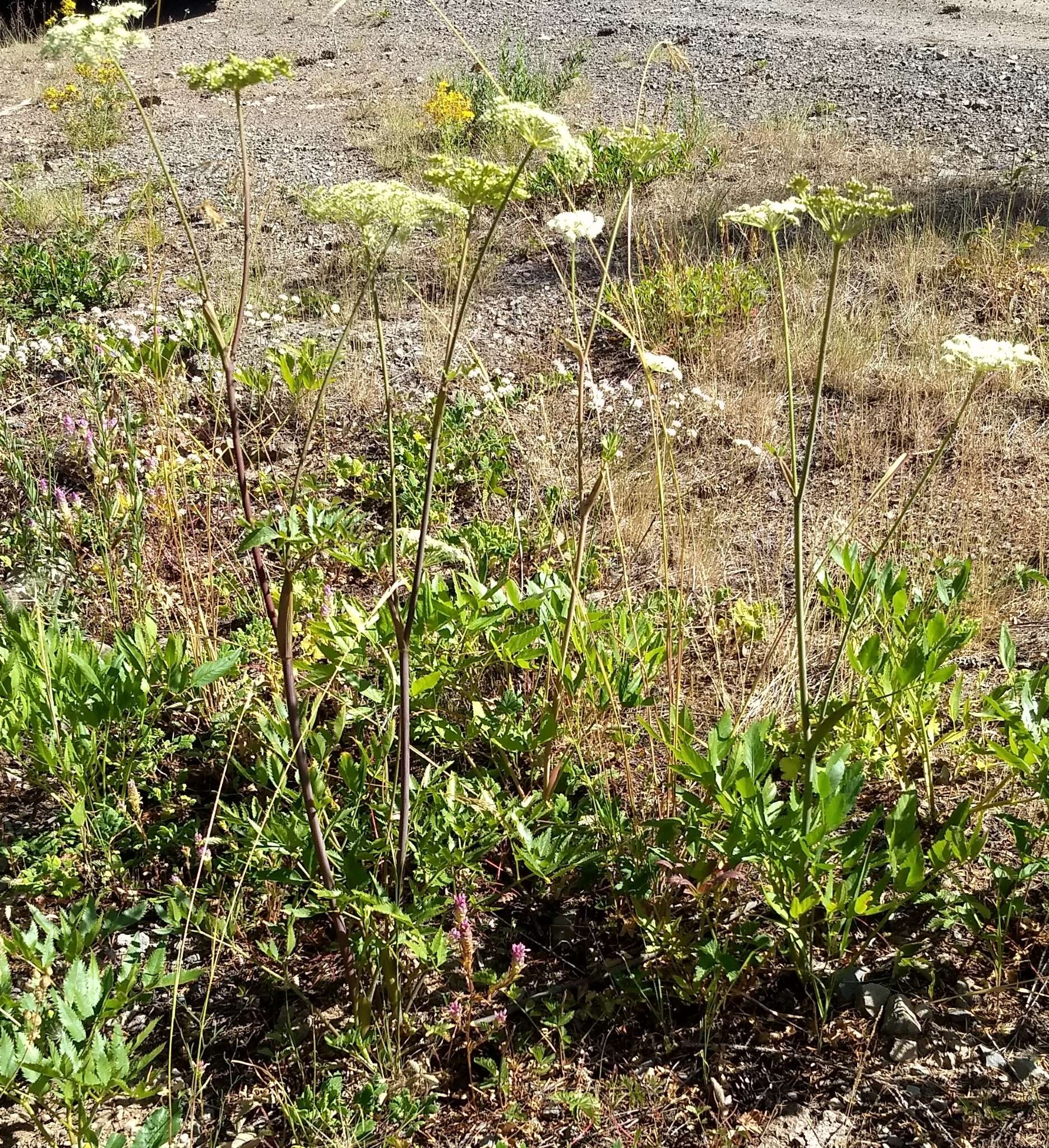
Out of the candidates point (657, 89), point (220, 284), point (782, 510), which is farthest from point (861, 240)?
point (657, 89)

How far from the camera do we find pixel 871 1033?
1.94 m

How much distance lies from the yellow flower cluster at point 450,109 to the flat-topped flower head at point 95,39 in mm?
5267

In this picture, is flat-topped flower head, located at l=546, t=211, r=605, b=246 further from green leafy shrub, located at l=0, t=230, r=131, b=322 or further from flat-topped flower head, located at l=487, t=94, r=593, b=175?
green leafy shrub, located at l=0, t=230, r=131, b=322

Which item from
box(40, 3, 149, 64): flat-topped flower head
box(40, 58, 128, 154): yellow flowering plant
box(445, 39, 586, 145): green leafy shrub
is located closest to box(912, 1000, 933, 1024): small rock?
box(40, 3, 149, 64): flat-topped flower head

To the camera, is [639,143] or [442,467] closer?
[639,143]

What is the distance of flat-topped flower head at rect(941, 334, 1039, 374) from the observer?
165 cm

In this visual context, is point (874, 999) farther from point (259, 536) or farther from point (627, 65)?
point (627, 65)

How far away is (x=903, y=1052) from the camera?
193 centimetres

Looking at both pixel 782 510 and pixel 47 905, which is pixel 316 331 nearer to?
pixel 782 510

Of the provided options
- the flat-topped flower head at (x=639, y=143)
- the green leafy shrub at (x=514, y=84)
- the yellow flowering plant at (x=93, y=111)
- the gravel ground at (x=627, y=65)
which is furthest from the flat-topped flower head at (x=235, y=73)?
the yellow flowering plant at (x=93, y=111)

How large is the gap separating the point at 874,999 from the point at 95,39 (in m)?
2.38

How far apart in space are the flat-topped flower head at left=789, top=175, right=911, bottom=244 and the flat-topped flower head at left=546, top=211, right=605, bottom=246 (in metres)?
0.37

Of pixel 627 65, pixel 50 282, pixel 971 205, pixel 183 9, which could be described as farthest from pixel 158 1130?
pixel 183 9

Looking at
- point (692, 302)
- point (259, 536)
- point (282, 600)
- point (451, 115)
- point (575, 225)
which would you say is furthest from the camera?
point (451, 115)
